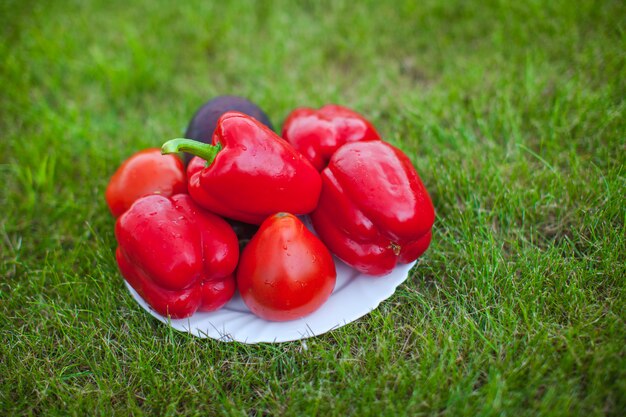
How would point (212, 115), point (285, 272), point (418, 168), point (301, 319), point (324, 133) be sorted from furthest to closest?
point (418, 168) < point (212, 115) < point (324, 133) < point (301, 319) < point (285, 272)

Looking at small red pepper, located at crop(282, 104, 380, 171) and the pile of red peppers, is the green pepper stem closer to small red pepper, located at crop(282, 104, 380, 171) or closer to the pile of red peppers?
the pile of red peppers

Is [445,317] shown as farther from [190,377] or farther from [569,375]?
[190,377]

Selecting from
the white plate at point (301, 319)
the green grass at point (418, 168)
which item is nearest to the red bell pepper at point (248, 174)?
the white plate at point (301, 319)

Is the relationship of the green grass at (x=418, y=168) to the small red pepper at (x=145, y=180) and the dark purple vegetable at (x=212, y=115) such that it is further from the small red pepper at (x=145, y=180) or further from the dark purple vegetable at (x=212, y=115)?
the dark purple vegetable at (x=212, y=115)

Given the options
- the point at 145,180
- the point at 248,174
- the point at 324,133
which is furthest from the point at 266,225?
the point at 145,180

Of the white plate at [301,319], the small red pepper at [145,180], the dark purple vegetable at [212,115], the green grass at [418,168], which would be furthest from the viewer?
the dark purple vegetable at [212,115]

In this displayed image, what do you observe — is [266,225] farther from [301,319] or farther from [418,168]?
[418,168]

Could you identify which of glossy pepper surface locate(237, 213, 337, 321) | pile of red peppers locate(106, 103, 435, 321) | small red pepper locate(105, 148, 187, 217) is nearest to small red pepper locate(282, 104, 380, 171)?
pile of red peppers locate(106, 103, 435, 321)
